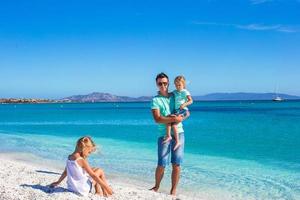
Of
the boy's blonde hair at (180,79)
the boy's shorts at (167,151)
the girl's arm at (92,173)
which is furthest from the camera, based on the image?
the boy's shorts at (167,151)

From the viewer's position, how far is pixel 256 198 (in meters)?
9.34

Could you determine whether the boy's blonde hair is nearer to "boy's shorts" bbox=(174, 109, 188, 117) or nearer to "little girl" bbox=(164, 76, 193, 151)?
"little girl" bbox=(164, 76, 193, 151)

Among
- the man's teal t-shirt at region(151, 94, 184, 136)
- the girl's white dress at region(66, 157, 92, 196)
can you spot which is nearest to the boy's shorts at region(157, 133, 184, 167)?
the man's teal t-shirt at region(151, 94, 184, 136)

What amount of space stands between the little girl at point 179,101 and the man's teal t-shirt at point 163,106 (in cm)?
9

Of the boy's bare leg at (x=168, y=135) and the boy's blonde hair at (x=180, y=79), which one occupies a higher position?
the boy's blonde hair at (x=180, y=79)

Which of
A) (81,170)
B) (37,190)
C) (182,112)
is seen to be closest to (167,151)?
(182,112)

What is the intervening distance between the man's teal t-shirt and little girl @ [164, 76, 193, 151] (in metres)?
0.09

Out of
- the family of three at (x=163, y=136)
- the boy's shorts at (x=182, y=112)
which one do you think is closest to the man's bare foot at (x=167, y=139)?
the family of three at (x=163, y=136)

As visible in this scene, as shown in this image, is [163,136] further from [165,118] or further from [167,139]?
[165,118]

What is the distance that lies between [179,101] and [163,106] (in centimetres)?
28

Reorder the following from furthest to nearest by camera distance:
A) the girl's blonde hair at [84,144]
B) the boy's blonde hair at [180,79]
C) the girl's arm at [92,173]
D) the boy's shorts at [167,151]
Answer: the boy's shorts at [167,151], the boy's blonde hair at [180,79], the girl's arm at [92,173], the girl's blonde hair at [84,144]

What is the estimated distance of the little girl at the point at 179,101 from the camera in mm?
7590

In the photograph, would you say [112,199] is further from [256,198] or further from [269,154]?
[269,154]

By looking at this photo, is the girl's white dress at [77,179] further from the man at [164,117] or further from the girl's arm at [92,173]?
the man at [164,117]
